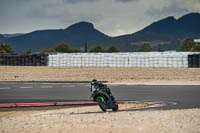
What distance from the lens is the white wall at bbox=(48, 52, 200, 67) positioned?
124 feet

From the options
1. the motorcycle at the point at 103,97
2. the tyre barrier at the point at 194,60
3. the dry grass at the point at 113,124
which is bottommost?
the dry grass at the point at 113,124

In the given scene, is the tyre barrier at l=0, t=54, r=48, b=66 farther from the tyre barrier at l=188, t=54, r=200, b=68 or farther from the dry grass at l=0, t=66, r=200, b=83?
the tyre barrier at l=188, t=54, r=200, b=68

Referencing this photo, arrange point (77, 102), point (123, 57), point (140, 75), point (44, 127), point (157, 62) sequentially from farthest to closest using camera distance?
point (123, 57), point (157, 62), point (140, 75), point (77, 102), point (44, 127)

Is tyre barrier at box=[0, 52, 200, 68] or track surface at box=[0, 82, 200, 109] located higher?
tyre barrier at box=[0, 52, 200, 68]

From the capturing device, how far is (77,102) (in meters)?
14.9

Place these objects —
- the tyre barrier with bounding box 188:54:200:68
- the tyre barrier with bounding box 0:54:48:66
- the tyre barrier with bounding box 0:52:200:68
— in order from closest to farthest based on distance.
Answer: the tyre barrier with bounding box 188:54:200:68 < the tyre barrier with bounding box 0:52:200:68 < the tyre barrier with bounding box 0:54:48:66

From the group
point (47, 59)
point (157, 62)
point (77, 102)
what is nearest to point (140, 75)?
point (157, 62)

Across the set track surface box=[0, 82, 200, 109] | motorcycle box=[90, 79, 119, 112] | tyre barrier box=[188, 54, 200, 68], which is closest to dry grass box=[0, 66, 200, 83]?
tyre barrier box=[188, 54, 200, 68]

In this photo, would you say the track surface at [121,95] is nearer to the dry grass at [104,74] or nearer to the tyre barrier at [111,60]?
the dry grass at [104,74]

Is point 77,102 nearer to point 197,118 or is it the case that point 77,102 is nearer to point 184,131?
point 197,118

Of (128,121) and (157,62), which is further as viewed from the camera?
(157,62)

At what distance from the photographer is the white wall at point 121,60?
37875 millimetres

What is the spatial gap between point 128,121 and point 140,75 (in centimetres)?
2539

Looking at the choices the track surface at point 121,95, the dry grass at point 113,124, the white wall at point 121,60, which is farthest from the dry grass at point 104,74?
the dry grass at point 113,124
